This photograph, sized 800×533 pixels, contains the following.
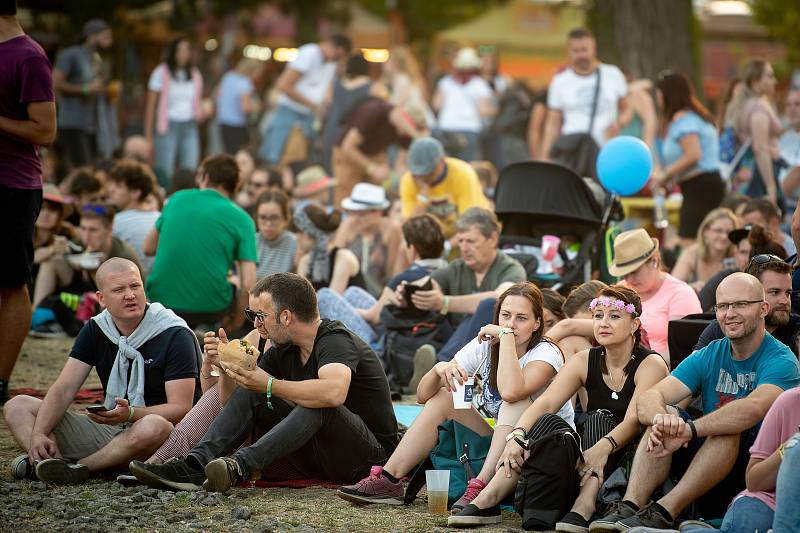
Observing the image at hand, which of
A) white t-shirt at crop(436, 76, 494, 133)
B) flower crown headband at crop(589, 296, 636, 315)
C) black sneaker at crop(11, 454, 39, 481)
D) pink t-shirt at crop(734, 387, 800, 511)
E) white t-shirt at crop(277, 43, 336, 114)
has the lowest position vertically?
black sneaker at crop(11, 454, 39, 481)

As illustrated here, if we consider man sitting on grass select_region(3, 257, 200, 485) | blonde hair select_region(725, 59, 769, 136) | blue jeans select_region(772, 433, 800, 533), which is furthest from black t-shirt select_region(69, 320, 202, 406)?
Answer: blonde hair select_region(725, 59, 769, 136)

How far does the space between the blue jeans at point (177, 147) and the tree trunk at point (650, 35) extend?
5.39 metres

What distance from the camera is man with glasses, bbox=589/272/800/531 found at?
5.51m

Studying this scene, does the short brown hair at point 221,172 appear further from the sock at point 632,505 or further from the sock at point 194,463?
the sock at point 632,505

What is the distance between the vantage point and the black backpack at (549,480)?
571cm

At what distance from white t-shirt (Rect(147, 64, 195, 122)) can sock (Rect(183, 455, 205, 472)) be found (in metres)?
10.4

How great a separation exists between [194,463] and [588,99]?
25.0ft

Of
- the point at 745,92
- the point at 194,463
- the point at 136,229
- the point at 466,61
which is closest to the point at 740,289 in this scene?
the point at 194,463

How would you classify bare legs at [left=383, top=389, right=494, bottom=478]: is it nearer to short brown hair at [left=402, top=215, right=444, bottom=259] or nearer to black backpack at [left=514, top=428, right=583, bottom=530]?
black backpack at [left=514, top=428, right=583, bottom=530]

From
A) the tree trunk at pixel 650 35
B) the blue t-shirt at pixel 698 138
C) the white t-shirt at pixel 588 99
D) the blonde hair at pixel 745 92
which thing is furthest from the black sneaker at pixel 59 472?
the tree trunk at pixel 650 35

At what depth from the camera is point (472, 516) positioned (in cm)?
574

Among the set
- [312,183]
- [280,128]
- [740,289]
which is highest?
[280,128]

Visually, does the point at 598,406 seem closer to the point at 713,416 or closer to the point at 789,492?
the point at 713,416

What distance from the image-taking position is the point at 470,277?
927 cm
